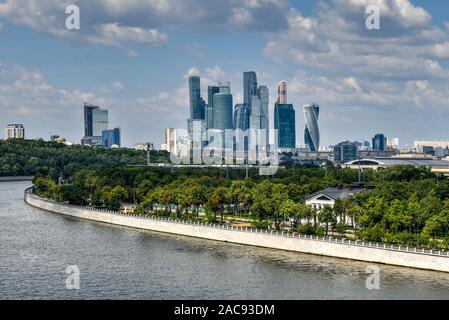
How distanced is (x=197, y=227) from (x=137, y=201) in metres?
26.9

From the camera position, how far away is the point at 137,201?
3243 inches

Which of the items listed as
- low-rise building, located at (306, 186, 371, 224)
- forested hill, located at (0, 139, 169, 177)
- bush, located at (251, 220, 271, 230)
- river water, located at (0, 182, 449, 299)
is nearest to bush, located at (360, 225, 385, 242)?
river water, located at (0, 182, 449, 299)

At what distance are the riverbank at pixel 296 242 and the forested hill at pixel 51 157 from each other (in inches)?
3349

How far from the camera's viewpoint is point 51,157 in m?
175

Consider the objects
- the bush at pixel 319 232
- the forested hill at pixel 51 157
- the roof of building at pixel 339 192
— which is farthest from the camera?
the forested hill at pixel 51 157

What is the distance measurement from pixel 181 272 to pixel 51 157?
14149cm

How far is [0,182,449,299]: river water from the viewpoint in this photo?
34.4m

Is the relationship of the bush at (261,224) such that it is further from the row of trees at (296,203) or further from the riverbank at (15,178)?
the riverbank at (15,178)

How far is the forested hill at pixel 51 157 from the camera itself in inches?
6398

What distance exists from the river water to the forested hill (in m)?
96.2

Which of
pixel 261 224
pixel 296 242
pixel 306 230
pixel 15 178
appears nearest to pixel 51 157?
pixel 15 178

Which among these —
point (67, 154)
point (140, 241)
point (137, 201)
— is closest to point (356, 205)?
point (140, 241)

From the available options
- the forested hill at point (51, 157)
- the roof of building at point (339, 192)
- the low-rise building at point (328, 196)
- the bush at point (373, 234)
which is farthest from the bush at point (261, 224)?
the forested hill at point (51, 157)

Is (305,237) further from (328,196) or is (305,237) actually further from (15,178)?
(15,178)
